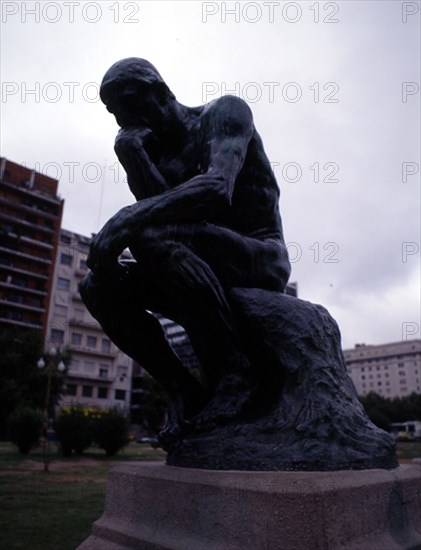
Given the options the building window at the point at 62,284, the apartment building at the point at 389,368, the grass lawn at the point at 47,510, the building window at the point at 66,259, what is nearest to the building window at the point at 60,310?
the building window at the point at 62,284

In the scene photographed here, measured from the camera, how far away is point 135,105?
2822mm

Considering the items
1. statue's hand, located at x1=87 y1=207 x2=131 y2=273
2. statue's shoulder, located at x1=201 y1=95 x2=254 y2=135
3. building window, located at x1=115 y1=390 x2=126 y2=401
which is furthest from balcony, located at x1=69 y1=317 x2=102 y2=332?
statue's hand, located at x1=87 y1=207 x2=131 y2=273

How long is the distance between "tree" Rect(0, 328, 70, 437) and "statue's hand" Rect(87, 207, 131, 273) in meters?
30.9

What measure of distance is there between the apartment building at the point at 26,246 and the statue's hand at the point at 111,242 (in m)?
46.5

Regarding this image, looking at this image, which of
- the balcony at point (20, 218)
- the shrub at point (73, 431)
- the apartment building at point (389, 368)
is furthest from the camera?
the apartment building at point (389, 368)

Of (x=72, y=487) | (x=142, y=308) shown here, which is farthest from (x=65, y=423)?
(x=142, y=308)

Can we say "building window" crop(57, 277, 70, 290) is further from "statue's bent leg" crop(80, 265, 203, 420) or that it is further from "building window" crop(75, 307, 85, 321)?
"statue's bent leg" crop(80, 265, 203, 420)

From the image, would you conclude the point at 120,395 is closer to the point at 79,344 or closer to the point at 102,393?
the point at 102,393

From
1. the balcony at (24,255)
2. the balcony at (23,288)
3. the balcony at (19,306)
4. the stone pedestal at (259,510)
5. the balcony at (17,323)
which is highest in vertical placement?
the balcony at (24,255)

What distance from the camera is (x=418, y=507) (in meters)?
2.24

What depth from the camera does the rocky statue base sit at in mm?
2070

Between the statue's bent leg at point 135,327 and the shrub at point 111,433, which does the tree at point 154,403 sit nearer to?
the shrub at point 111,433

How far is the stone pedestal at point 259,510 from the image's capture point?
65.2 inches

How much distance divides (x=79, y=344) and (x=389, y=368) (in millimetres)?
69182
